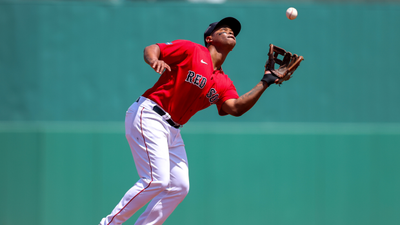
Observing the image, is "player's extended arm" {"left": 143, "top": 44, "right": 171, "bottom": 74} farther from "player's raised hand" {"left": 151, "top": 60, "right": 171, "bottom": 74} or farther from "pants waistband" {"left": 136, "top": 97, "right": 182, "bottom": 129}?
"pants waistband" {"left": 136, "top": 97, "right": 182, "bottom": 129}

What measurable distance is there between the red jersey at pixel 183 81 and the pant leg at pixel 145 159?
160mm

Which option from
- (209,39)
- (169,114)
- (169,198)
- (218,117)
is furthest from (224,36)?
(218,117)

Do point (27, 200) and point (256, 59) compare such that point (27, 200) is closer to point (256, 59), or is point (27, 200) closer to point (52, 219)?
point (52, 219)

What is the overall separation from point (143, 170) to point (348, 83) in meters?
3.96

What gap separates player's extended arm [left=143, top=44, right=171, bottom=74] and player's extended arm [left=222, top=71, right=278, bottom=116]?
85 cm

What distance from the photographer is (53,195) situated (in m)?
4.79

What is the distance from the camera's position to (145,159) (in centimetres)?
298

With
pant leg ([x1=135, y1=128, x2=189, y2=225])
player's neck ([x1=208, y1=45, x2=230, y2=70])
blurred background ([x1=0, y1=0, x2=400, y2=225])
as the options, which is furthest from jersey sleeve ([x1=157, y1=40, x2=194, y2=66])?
blurred background ([x1=0, y1=0, x2=400, y2=225])

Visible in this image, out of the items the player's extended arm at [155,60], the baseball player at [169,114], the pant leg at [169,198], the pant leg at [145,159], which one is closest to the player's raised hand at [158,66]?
the player's extended arm at [155,60]

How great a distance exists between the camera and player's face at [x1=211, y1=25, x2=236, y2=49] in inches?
134

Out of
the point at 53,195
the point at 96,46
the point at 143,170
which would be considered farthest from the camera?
the point at 96,46

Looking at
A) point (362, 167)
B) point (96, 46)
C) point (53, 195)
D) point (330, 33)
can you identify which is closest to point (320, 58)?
point (330, 33)

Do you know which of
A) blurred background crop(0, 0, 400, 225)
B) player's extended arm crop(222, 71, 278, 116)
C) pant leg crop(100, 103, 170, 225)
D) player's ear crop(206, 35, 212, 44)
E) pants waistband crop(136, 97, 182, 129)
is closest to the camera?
pant leg crop(100, 103, 170, 225)

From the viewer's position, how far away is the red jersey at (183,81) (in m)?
3.12
